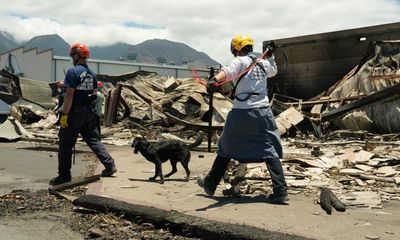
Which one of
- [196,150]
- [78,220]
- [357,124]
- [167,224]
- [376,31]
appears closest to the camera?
[167,224]

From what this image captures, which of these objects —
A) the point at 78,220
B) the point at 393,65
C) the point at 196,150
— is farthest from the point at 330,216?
the point at 393,65

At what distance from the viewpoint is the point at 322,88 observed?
57.4 feet

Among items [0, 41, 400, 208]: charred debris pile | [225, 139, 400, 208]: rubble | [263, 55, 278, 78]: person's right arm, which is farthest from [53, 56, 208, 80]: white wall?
[263, 55, 278, 78]: person's right arm

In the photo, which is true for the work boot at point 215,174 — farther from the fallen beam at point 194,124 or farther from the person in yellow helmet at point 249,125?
the fallen beam at point 194,124

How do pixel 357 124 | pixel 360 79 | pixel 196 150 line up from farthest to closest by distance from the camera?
pixel 360 79 → pixel 357 124 → pixel 196 150

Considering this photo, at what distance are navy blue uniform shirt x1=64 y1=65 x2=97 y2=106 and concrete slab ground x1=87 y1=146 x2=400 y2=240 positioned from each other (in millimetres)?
1224

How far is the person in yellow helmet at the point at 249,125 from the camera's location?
560 centimetres

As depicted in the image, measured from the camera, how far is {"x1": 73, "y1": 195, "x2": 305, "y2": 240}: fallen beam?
Answer: 4.28m

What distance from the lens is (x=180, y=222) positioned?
475cm

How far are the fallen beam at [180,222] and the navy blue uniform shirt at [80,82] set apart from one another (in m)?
1.75

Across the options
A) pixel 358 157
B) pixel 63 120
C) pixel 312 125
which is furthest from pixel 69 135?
pixel 312 125

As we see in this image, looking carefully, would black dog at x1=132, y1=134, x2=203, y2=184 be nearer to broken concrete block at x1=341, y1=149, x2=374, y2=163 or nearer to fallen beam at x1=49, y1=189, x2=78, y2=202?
fallen beam at x1=49, y1=189, x2=78, y2=202

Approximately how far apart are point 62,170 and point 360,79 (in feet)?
34.7

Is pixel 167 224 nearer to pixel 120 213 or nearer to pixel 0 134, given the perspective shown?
pixel 120 213
